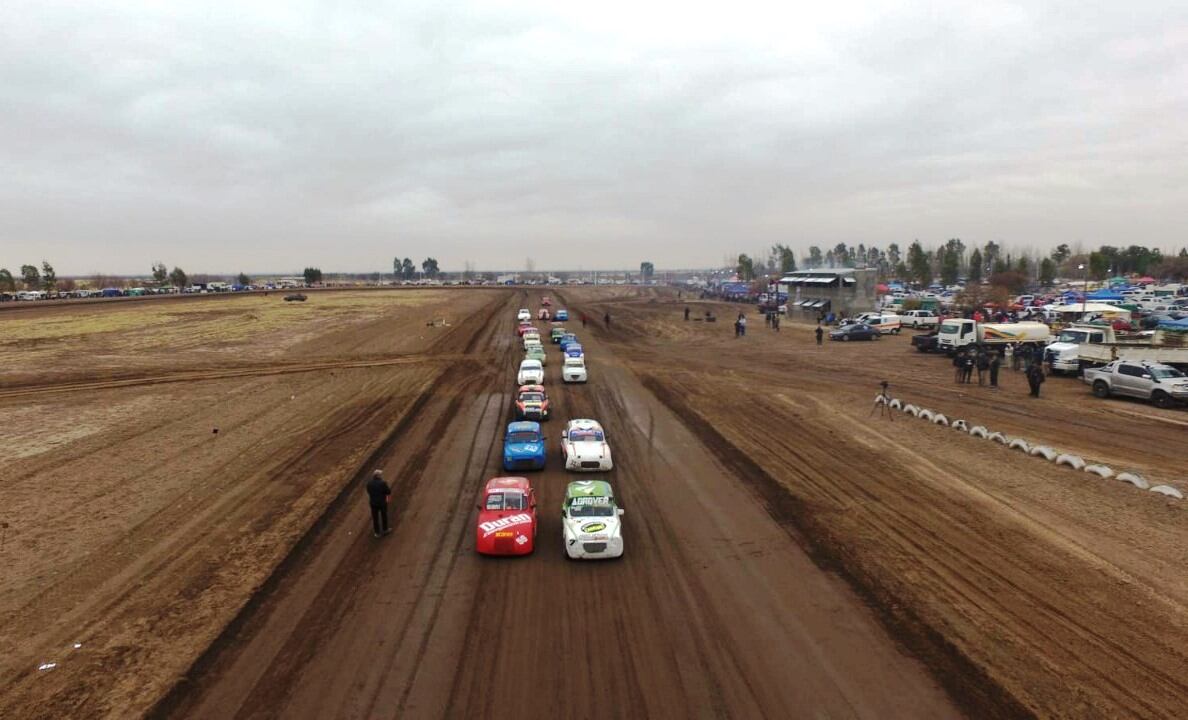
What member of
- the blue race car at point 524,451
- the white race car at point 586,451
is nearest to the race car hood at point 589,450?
the white race car at point 586,451

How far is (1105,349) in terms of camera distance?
33594 mm

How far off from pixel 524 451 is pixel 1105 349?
32.6 meters

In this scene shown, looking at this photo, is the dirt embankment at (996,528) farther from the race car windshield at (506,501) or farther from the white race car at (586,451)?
the race car windshield at (506,501)

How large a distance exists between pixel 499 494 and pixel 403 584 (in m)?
3.17

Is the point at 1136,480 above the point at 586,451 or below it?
below

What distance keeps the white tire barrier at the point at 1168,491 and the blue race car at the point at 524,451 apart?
1789 cm

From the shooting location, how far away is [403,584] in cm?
1319

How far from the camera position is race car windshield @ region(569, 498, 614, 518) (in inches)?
583

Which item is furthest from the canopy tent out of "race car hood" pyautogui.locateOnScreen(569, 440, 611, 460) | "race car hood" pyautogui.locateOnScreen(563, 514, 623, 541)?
"race car hood" pyautogui.locateOnScreen(563, 514, 623, 541)

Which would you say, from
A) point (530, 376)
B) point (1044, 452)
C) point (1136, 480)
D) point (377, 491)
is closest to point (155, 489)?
point (377, 491)

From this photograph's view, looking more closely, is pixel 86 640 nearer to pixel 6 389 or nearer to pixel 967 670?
pixel 967 670

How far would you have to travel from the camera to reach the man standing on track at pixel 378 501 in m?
15.0

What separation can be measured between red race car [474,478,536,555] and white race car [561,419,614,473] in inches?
187

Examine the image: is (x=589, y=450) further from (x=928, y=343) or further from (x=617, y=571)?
(x=928, y=343)
